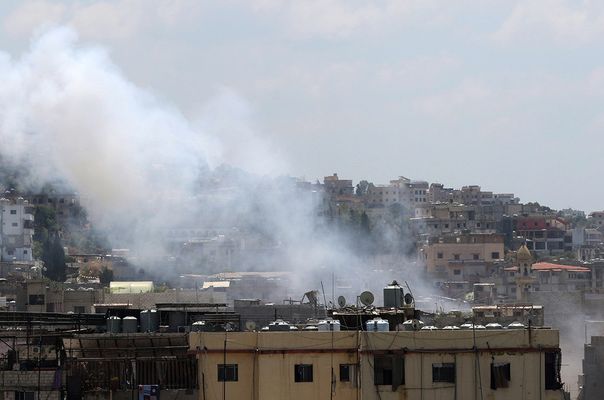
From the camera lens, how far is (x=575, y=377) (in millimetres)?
69938

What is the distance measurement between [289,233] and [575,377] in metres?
66.8

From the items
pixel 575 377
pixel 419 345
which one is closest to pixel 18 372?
pixel 419 345

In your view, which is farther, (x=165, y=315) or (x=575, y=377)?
(x=575, y=377)

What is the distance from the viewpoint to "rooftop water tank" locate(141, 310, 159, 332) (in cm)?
4431

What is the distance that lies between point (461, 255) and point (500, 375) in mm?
99304

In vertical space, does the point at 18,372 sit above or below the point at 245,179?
below

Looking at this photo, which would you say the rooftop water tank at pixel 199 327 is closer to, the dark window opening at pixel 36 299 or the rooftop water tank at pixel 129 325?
the rooftop water tank at pixel 129 325

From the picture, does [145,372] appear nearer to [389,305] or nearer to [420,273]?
[389,305]

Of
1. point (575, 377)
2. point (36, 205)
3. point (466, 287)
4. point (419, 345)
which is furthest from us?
point (36, 205)

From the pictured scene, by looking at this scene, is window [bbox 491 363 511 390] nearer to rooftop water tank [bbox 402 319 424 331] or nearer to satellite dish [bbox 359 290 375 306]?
rooftop water tank [bbox 402 319 424 331]

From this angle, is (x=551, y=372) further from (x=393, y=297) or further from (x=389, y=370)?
(x=393, y=297)

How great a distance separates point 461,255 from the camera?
5443 inches

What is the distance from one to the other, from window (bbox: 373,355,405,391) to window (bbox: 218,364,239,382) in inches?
118

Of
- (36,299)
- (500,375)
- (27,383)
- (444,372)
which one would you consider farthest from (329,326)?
(36,299)
